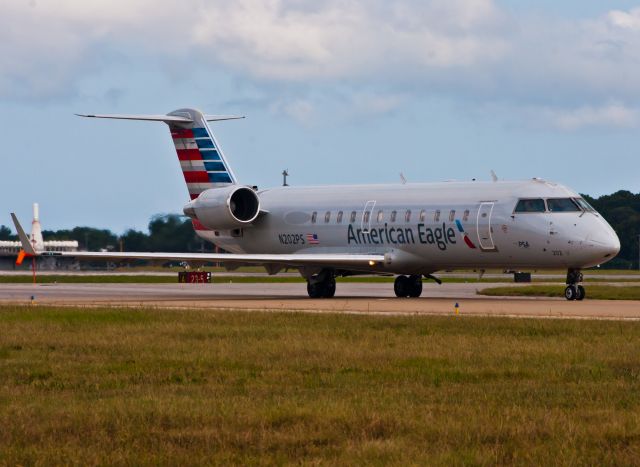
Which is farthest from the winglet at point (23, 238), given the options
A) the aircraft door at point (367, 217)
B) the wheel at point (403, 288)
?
the wheel at point (403, 288)

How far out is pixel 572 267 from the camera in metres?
33.2

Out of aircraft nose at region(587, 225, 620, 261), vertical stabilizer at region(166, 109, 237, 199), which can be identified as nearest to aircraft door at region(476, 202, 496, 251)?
aircraft nose at region(587, 225, 620, 261)

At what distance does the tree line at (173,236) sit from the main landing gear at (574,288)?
117 ft

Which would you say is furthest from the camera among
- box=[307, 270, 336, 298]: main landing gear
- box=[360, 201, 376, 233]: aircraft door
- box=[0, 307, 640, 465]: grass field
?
box=[307, 270, 336, 298]: main landing gear

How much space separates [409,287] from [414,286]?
0.56ft

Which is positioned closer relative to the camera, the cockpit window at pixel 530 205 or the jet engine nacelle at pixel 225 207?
the cockpit window at pixel 530 205

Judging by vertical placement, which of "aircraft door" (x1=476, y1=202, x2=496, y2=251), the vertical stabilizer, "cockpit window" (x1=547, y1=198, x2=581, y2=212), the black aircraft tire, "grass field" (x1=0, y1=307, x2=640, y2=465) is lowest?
"grass field" (x1=0, y1=307, x2=640, y2=465)

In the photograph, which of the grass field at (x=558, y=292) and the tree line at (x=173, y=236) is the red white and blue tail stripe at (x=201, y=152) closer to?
the grass field at (x=558, y=292)

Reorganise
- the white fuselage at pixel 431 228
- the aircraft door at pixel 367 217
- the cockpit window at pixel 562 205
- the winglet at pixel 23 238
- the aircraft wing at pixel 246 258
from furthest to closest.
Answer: the aircraft door at pixel 367 217
the aircraft wing at pixel 246 258
the winglet at pixel 23 238
the cockpit window at pixel 562 205
the white fuselage at pixel 431 228

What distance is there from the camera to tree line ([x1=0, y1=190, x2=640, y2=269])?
6888cm

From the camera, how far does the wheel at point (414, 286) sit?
3875 centimetres

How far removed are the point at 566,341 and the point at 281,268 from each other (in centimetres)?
1933

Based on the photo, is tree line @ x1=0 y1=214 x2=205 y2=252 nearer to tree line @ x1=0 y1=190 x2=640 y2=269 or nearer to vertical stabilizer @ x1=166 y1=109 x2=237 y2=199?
tree line @ x1=0 y1=190 x2=640 y2=269

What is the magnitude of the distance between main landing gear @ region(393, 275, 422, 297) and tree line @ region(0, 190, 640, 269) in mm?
29362
